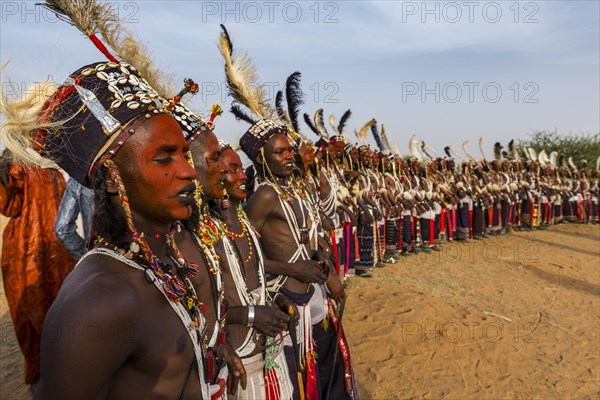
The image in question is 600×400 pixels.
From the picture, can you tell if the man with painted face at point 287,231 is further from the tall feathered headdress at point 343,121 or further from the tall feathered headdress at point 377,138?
the tall feathered headdress at point 377,138

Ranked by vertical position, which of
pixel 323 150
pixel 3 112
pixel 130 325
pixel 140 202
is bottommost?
pixel 130 325

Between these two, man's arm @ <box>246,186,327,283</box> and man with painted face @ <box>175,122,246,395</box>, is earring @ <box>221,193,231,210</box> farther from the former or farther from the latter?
man's arm @ <box>246,186,327,283</box>

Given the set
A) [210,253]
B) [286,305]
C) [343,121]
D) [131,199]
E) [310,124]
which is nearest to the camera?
[131,199]

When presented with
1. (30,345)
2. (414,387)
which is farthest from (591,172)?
(30,345)

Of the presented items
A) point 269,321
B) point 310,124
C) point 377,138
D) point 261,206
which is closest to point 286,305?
point 269,321

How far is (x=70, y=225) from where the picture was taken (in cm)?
362

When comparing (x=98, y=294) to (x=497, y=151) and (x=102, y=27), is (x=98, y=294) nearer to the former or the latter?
(x=102, y=27)

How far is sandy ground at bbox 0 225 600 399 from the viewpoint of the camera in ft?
13.6

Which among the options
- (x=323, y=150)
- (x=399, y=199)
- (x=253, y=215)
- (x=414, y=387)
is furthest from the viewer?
(x=399, y=199)

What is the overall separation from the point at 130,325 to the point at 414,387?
12.3ft

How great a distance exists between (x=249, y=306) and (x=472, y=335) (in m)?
4.11

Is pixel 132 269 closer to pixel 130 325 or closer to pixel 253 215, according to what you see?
pixel 130 325

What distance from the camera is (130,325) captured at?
111 centimetres

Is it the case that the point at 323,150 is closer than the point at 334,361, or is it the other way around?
the point at 334,361
